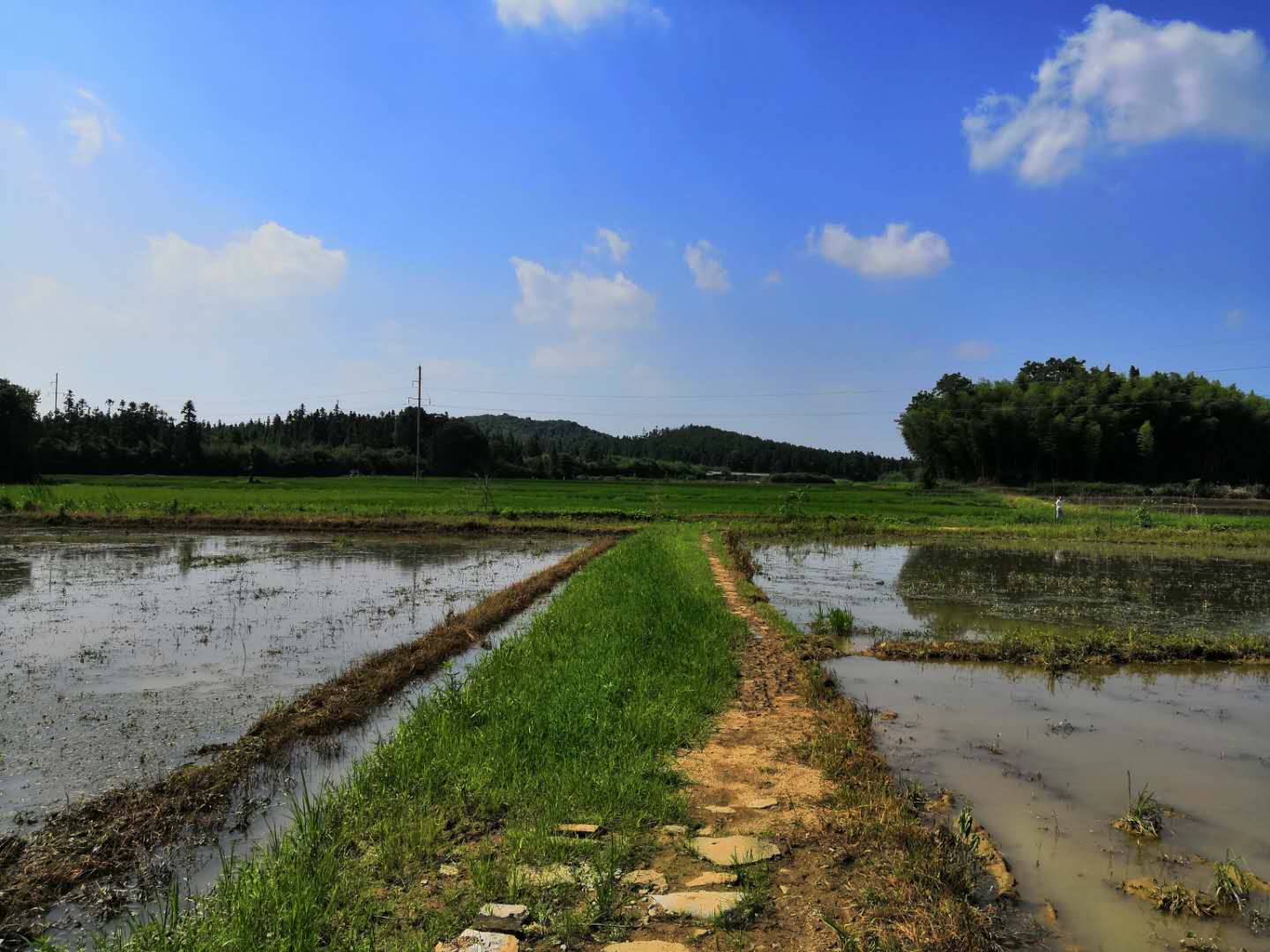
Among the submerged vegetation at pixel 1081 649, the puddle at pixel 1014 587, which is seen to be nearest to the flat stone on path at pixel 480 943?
the submerged vegetation at pixel 1081 649

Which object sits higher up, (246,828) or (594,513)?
(594,513)

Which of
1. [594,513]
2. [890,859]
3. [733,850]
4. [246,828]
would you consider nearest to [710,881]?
[733,850]

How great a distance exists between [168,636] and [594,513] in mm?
19763

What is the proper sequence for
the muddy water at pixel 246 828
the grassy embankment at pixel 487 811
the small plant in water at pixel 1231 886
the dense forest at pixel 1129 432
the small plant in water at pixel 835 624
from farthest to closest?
the dense forest at pixel 1129 432
the small plant in water at pixel 835 624
the small plant in water at pixel 1231 886
the muddy water at pixel 246 828
the grassy embankment at pixel 487 811

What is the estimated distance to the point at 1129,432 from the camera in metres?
45.7

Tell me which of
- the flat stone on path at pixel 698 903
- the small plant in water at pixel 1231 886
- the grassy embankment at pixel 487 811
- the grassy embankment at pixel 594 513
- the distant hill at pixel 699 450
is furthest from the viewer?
the distant hill at pixel 699 450

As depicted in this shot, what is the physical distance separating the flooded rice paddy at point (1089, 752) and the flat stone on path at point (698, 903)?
4.86 ft

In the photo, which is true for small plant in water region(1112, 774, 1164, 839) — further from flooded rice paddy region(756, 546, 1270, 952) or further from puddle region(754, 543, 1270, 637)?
puddle region(754, 543, 1270, 637)

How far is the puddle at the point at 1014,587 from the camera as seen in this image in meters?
11.5

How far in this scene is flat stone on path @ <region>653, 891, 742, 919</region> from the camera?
3273 mm

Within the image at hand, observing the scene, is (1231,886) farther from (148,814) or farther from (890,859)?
(148,814)

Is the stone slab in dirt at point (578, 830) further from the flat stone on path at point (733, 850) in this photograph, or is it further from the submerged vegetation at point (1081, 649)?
the submerged vegetation at point (1081, 649)

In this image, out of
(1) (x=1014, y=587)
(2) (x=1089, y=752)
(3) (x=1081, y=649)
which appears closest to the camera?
(2) (x=1089, y=752)

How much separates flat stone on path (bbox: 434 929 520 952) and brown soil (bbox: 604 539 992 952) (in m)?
0.51
